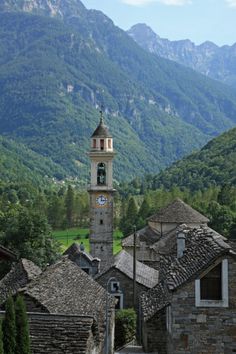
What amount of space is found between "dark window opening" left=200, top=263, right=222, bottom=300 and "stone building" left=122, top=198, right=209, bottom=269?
34.5 m

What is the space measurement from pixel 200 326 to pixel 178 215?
4050cm

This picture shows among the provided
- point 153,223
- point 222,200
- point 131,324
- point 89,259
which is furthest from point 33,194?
point 131,324

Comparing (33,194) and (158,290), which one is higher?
(33,194)

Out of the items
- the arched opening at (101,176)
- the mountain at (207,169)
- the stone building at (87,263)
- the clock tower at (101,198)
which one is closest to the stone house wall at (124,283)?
the stone building at (87,263)

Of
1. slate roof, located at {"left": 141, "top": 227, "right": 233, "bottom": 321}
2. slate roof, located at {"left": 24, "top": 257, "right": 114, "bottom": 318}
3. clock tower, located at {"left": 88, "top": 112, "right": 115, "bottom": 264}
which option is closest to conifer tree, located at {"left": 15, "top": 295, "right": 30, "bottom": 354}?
slate roof, located at {"left": 24, "top": 257, "right": 114, "bottom": 318}

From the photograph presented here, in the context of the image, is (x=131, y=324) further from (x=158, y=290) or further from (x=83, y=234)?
(x=83, y=234)

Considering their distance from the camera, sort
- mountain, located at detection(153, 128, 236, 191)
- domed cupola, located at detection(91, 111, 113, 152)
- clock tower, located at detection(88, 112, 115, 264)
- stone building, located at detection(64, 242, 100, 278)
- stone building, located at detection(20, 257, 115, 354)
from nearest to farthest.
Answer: stone building, located at detection(20, 257, 115, 354) → stone building, located at detection(64, 242, 100, 278) → clock tower, located at detection(88, 112, 115, 264) → domed cupola, located at detection(91, 111, 113, 152) → mountain, located at detection(153, 128, 236, 191)

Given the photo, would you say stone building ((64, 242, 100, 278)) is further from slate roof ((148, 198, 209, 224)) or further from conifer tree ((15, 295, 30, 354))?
conifer tree ((15, 295, 30, 354))

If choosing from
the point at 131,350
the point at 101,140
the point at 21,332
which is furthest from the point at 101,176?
the point at 21,332

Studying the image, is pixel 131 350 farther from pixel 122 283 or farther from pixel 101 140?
pixel 101 140

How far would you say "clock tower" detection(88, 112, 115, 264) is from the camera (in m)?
55.0

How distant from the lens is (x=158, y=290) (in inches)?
1164

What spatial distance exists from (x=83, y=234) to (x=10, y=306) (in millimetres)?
102037

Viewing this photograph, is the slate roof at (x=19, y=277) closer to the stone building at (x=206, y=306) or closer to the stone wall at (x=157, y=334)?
the stone wall at (x=157, y=334)
